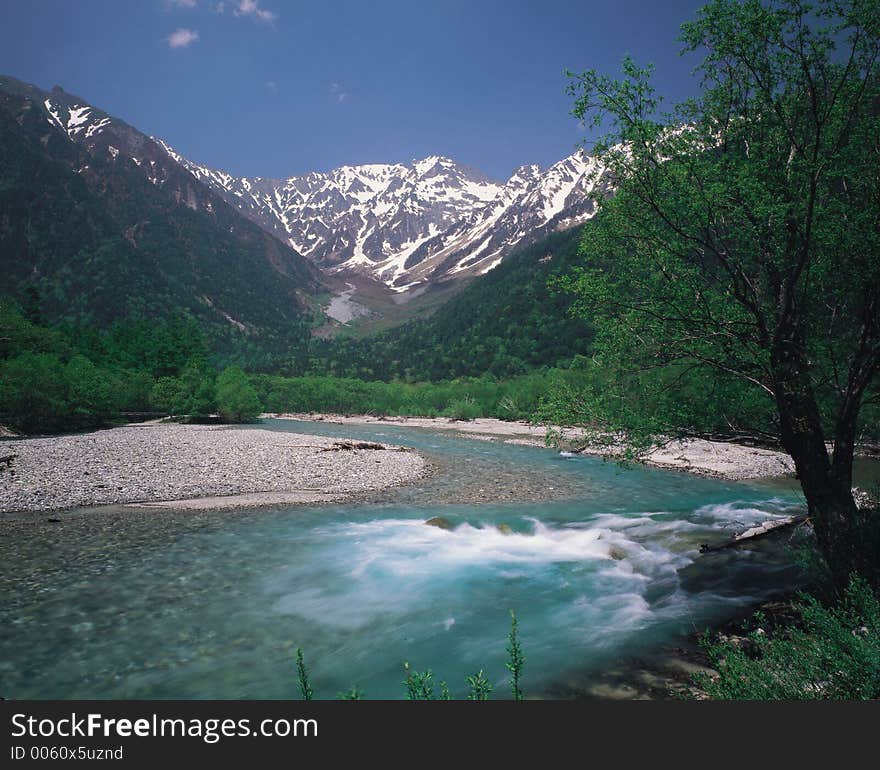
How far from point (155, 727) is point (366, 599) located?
32.2 ft

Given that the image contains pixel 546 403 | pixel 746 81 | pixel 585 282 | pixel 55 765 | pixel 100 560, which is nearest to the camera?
pixel 55 765

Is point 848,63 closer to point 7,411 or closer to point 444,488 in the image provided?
point 444,488

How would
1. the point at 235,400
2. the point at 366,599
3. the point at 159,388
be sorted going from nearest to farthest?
the point at 366,599
the point at 159,388
the point at 235,400

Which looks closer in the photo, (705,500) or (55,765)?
(55,765)

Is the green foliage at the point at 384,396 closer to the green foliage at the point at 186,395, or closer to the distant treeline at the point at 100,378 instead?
the distant treeline at the point at 100,378

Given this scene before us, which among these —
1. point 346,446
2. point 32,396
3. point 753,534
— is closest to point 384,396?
point 32,396

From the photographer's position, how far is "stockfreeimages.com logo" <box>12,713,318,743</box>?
3.30 metres

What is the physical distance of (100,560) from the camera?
13711mm

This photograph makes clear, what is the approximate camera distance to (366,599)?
12578 millimetres

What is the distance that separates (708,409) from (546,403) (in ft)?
12.4

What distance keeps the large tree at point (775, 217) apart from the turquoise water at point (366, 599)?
4.83m

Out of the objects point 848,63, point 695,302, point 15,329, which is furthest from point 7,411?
point 848,63

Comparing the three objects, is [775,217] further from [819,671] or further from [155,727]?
[155,727]

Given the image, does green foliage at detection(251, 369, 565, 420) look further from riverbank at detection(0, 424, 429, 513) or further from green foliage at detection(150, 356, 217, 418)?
riverbank at detection(0, 424, 429, 513)
